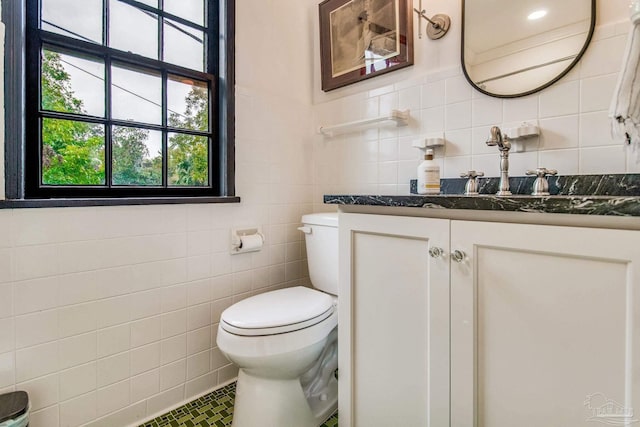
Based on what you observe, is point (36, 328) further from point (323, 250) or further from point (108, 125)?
point (323, 250)

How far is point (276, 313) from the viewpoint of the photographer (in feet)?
3.81

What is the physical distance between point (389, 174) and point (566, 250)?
0.97 meters

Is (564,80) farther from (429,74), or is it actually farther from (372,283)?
(372,283)

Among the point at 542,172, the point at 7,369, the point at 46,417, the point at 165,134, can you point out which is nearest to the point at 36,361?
the point at 7,369

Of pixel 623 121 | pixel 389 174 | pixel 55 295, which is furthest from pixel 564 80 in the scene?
pixel 55 295

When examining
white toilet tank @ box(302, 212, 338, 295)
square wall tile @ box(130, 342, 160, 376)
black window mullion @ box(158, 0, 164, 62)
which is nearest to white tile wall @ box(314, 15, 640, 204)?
white toilet tank @ box(302, 212, 338, 295)

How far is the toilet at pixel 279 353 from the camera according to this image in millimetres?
1085

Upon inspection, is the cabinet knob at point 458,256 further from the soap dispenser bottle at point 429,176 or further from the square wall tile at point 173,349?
the square wall tile at point 173,349

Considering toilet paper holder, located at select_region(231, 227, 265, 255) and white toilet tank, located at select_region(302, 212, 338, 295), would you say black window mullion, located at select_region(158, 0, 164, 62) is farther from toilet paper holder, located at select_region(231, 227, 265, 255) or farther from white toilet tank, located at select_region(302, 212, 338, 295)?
white toilet tank, located at select_region(302, 212, 338, 295)

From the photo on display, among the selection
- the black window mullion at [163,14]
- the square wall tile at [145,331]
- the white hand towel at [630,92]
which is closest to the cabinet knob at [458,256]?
the white hand towel at [630,92]

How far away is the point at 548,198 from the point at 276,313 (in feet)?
2.91

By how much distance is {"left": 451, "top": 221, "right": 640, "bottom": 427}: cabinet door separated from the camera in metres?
0.58

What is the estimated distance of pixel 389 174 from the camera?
1554 mm

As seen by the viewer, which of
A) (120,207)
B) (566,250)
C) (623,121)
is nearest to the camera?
(566,250)
